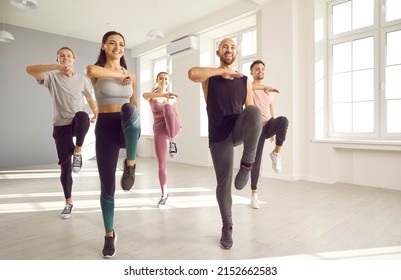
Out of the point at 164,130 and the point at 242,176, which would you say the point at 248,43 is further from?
the point at 242,176

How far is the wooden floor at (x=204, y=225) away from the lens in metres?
1.96

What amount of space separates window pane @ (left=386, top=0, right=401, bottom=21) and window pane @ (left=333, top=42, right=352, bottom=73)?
0.64m

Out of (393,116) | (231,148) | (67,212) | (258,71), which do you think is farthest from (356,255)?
(393,116)

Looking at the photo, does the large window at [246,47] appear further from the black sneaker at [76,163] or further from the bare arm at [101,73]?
the bare arm at [101,73]

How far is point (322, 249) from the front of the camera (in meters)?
1.99

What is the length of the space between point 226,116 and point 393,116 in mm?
3546

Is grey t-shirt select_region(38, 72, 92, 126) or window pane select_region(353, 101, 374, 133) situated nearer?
grey t-shirt select_region(38, 72, 92, 126)

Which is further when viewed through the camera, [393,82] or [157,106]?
[393,82]

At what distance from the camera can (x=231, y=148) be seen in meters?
1.97

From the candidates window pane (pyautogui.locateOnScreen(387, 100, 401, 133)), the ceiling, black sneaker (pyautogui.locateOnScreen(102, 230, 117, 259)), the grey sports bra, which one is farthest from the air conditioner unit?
black sneaker (pyautogui.locateOnScreen(102, 230, 117, 259))

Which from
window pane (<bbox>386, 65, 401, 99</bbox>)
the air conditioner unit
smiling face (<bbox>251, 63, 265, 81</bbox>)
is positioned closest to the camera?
smiling face (<bbox>251, 63, 265, 81</bbox>)

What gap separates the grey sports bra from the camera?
→ 182cm

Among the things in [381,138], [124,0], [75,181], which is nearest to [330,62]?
[381,138]

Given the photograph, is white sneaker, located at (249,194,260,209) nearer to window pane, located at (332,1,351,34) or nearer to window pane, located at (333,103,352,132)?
window pane, located at (333,103,352,132)
